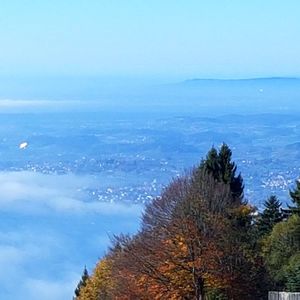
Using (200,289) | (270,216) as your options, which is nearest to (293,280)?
(200,289)

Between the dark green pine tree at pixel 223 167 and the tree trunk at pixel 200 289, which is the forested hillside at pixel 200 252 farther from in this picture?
the dark green pine tree at pixel 223 167

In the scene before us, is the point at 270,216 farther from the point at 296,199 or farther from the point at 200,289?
Result: the point at 200,289

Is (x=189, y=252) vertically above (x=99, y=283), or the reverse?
(x=99, y=283)

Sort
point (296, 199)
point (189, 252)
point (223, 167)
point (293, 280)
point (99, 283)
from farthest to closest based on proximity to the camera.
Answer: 1. point (296, 199)
2. point (223, 167)
3. point (99, 283)
4. point (293, 280)
5. point (189, 252)

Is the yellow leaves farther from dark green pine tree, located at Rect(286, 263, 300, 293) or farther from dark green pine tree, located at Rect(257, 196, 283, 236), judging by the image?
dark green pine tree, located at Rect(286, 263, 300, 293)

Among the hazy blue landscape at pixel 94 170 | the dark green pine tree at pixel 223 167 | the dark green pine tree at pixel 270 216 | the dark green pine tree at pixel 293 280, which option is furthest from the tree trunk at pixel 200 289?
the hazy blue landscape at pixel 94 170

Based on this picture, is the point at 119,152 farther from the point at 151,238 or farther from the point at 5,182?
the point at 151,238

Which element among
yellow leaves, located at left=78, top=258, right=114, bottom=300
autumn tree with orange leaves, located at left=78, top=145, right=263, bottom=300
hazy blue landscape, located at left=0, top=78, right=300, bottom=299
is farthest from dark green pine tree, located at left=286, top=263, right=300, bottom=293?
hazy blue landscape, located at left=0, top=78, right=300, bottom=299

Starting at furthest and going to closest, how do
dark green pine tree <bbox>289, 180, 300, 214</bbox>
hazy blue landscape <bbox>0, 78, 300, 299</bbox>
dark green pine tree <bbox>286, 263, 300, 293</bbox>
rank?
hazy blue landscape <bbox>0, 78, 300, 299</bbox> → dark green pine tree <bbox>289, 180, 300, 214</bbox> → dark green pine tree <bbox>286, 263, 300, 293</bbox>
